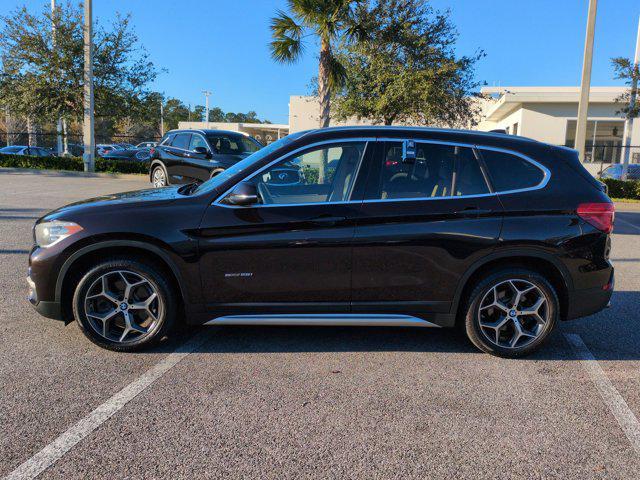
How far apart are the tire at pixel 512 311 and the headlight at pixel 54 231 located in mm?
3097

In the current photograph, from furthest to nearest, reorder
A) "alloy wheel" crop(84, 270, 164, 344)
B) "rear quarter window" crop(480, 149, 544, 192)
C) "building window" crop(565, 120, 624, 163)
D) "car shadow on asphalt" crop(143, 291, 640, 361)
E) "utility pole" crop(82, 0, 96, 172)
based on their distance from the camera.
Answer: "building window" crop(565, 120, 624, 163) < "utility pole" crop(82, 0, 96, 172) < "car shadow on asphalt" crop(143, 291, 640, 361) < "rear quarter window" crop(480, 149, 544, 192) < "alloy wheel" crop(84, 270, 164, 344)

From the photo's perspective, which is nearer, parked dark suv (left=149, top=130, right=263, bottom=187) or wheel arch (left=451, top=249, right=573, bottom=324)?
wheel arch (left=451, top=249, right=573, bottom=324)

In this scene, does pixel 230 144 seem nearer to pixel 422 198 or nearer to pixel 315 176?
pixel 315 176

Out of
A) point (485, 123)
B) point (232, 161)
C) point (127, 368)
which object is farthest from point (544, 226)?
point (485, 123)

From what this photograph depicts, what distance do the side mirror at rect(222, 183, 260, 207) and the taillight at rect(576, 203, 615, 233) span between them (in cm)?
250

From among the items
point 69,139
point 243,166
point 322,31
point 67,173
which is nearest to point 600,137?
point 322,31

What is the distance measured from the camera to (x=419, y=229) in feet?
12.5

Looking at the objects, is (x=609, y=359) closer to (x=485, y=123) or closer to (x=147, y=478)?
(x=147, y=478)

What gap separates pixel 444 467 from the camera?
2594mm

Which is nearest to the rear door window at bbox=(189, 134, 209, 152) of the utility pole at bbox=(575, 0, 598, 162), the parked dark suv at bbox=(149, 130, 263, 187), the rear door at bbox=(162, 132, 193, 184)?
the parked dark suv at bbox=(149, 130, 263, 187)

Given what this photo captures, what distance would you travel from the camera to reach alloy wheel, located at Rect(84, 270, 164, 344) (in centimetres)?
383

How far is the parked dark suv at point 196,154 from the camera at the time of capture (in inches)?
481

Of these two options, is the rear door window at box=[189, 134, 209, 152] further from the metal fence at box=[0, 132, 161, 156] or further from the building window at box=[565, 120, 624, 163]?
the building window at box=[565, 120, 624, 163]

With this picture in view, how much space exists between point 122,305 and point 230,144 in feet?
31.3
